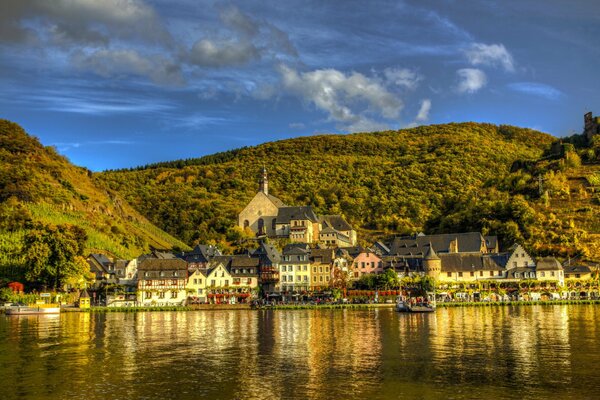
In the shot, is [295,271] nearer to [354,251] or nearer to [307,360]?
[354,251]

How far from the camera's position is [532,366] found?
124 feet

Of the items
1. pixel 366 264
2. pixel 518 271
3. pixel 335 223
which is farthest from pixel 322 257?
pixel 335 223

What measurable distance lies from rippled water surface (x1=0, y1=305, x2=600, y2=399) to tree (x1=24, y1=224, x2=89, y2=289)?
28.3 meters

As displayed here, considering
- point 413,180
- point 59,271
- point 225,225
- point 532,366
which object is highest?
point 413,180

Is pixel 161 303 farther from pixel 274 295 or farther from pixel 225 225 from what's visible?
pixel 225 225

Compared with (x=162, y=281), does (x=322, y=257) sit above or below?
above

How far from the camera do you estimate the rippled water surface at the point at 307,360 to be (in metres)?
31.9

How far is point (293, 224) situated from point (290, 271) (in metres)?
27.8

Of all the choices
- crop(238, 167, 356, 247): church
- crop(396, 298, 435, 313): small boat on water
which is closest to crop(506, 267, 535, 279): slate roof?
crop(396, 298, 435, 313): small boat on water

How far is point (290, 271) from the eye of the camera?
110 metres

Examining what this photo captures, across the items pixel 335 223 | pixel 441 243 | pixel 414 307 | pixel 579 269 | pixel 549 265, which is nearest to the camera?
pixel 414 307

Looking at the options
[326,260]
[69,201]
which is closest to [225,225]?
[69,201]

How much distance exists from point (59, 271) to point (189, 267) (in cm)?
2222

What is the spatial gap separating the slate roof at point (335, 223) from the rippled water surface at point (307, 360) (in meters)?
76.0
